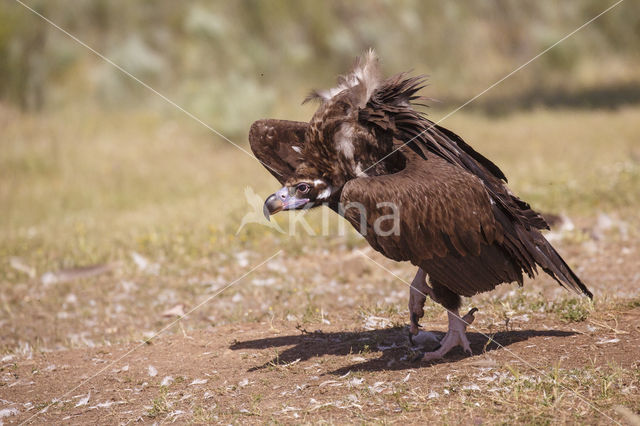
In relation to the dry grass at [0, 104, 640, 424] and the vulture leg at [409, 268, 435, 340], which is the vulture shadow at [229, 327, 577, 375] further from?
the vulture leg at [409, 268, 435, 340]

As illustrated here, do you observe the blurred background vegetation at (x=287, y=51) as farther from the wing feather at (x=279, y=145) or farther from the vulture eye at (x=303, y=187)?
the vulture eye at (x=303, y=187)

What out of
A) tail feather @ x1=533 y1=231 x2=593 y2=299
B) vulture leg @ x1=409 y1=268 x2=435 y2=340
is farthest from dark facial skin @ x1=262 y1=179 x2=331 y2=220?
tail feather @ x1=533 y1=231 x2=593 y2=299

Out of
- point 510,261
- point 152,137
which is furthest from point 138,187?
point 510,261

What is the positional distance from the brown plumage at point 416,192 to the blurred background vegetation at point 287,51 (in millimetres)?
10105

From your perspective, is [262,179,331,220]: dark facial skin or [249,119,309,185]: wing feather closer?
[262,179,331,220]: dark facial skin

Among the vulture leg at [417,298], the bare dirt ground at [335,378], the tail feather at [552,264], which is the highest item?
the tail feather at [552,264]

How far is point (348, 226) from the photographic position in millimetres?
8828

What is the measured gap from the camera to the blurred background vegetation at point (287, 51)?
1583 cm

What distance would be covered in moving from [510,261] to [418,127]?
1052 millimetres

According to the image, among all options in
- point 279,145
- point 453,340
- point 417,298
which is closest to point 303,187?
point 279,145

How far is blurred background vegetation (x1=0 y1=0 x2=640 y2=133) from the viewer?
1583cm

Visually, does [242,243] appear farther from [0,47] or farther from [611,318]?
[0,47]

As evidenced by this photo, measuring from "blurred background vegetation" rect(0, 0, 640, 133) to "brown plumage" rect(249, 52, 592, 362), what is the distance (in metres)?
10.1

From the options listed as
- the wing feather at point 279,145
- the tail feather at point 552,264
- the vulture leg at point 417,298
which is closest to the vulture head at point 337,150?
the wing feather at point 279,145
